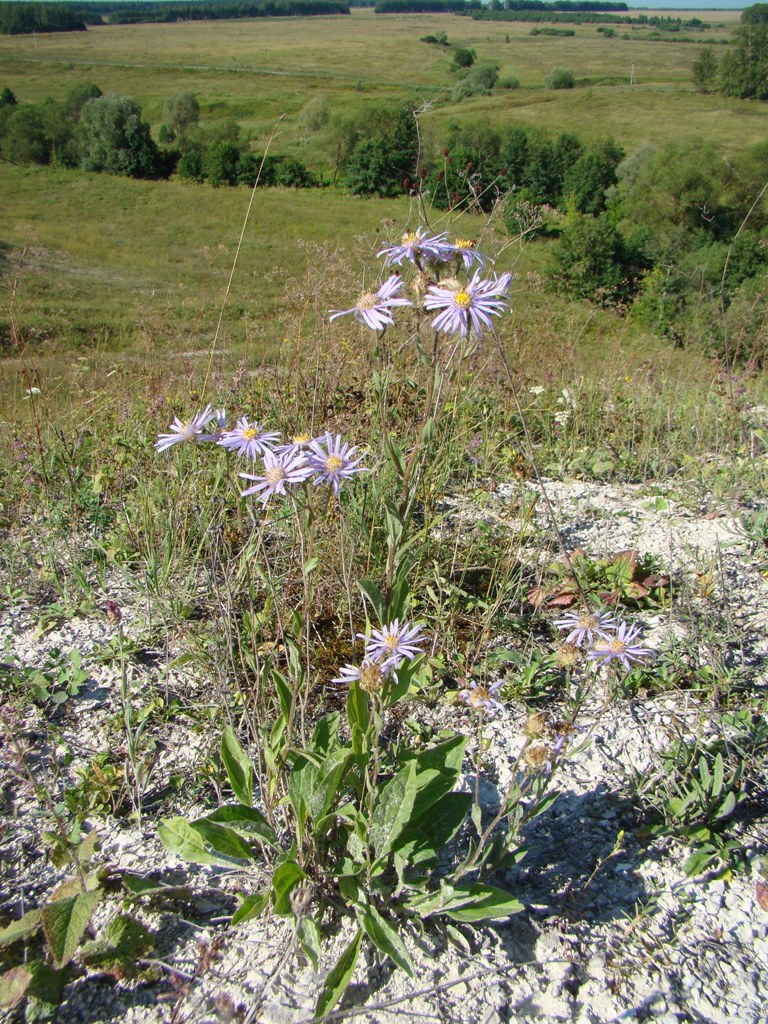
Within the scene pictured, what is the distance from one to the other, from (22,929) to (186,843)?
1.15 feet

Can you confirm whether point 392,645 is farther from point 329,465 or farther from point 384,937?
point 384,937

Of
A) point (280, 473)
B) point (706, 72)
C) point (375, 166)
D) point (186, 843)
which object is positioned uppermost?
point (706, 72)

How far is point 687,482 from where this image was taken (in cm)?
352

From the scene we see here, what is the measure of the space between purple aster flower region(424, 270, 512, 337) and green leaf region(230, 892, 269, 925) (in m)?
1.27

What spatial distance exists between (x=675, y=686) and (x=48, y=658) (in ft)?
6.59

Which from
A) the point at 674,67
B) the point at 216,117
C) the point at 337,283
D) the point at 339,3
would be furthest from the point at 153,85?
the point at 339,3

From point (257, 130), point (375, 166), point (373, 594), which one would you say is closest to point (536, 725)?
point (373, 594)

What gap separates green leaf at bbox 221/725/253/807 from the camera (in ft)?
5.55

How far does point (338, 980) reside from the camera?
1417mm

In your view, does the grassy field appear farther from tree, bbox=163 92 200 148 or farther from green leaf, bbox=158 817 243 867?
tree, bbox=163 92 200 148

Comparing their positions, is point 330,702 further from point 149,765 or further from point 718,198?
point 718,198

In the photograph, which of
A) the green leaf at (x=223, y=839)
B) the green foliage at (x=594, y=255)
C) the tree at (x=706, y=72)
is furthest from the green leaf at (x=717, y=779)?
the tree at (x=706, y=72)

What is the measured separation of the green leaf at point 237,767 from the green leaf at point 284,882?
0.77 feet

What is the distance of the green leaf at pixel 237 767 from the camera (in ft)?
5.55
